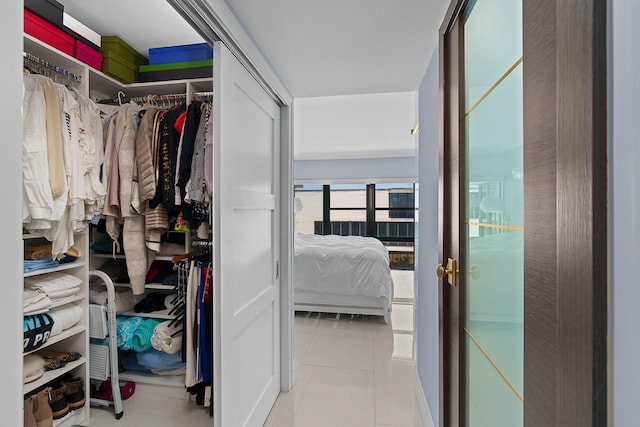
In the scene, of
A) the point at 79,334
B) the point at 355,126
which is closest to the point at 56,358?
the point at 79,334

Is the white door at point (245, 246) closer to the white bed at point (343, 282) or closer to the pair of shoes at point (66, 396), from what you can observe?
the pair of shoes at point (66, 396)

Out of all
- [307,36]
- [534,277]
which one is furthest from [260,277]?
[534,277]

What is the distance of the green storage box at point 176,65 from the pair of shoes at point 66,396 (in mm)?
2105

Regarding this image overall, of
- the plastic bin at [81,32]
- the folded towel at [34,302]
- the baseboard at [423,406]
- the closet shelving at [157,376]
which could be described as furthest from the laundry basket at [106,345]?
the baseboard at [423,406]

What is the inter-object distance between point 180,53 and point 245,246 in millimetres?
1524

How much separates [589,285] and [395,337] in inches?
126

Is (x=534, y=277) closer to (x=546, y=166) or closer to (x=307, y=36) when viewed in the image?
(x=546, y=166)

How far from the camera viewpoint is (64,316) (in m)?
1.79

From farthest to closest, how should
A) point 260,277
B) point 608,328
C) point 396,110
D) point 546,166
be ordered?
point 396,110, point 260,277, point 546,166, point 608,328

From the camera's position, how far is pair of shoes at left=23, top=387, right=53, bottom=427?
5.33ft

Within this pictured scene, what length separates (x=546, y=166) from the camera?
1.98 ft

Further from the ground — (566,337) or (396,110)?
(396,110)

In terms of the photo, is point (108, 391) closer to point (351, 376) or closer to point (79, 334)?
point (79, 334)

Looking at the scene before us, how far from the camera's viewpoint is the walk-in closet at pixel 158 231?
1.44 m
